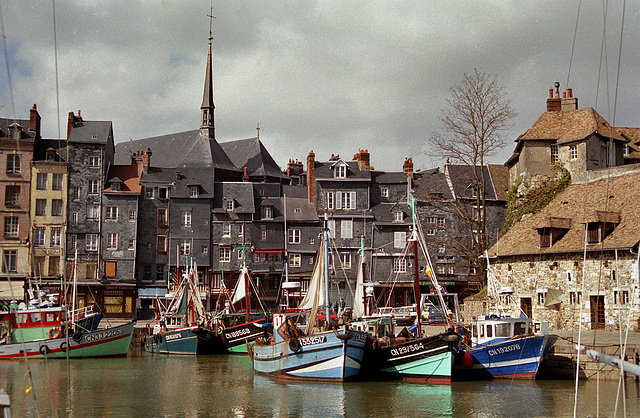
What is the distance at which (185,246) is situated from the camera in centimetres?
6253

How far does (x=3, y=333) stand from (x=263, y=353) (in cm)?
2047

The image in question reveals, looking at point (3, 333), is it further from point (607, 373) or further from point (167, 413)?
point (607, 373)

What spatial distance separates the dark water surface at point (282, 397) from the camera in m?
23.4

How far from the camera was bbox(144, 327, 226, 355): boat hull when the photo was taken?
44.2 m

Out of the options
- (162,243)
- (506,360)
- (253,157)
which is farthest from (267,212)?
(506,360)

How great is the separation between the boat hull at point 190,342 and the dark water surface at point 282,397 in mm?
10143

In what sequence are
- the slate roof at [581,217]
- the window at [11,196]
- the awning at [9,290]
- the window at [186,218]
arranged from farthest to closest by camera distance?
the window at [186,218] < the window at [11,196] < the awning at [9,290] < the slate roof at [581,217]

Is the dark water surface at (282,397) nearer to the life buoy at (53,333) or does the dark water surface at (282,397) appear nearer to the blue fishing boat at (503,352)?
the blue fishing boat at (503,352)

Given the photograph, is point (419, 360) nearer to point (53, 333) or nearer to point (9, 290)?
point (53, 333)

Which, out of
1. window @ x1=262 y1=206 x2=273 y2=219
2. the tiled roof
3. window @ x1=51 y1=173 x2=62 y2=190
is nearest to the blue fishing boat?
the tiled roof

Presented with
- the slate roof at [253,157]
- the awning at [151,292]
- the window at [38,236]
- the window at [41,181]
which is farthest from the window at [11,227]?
the slate roof at [253,157]

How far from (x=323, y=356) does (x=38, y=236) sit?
3882cm

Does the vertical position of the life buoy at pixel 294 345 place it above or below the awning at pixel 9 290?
below

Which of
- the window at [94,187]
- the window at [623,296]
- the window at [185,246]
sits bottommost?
the window at [623,296]
